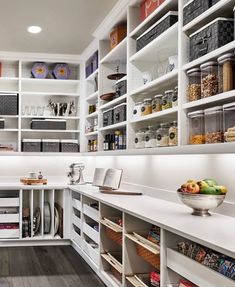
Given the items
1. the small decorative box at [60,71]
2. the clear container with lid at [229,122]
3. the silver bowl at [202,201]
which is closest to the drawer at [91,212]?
the silver bowl at [202,201]

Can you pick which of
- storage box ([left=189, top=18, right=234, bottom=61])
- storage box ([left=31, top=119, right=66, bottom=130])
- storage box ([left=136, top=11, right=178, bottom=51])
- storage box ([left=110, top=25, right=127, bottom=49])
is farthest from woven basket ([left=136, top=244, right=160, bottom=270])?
storage box ([left=31, top=119, right=66, bottom=130])

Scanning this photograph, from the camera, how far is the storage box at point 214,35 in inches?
101

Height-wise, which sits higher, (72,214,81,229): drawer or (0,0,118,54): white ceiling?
(0,0,118,54): white ceiling

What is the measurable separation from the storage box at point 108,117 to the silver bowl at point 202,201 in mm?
2344

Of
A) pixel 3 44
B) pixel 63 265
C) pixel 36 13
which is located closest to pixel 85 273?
pixel 63 265

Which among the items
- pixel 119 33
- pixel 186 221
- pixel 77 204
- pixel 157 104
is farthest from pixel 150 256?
pixel 119 33

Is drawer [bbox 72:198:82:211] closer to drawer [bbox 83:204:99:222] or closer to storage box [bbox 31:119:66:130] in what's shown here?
drawer [bbox 83:204:99:222]

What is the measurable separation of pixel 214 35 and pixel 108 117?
258 cm

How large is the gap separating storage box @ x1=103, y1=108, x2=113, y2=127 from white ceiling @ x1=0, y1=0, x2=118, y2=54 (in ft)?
3.22

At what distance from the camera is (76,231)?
17.6 ft

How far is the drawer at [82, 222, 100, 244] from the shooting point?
408 centimetres

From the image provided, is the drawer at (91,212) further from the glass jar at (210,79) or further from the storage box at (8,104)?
the storage box at (8,104)

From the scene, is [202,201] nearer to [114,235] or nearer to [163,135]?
[163,135]

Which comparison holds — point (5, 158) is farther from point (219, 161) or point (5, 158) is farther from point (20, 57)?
point (219, 161)
